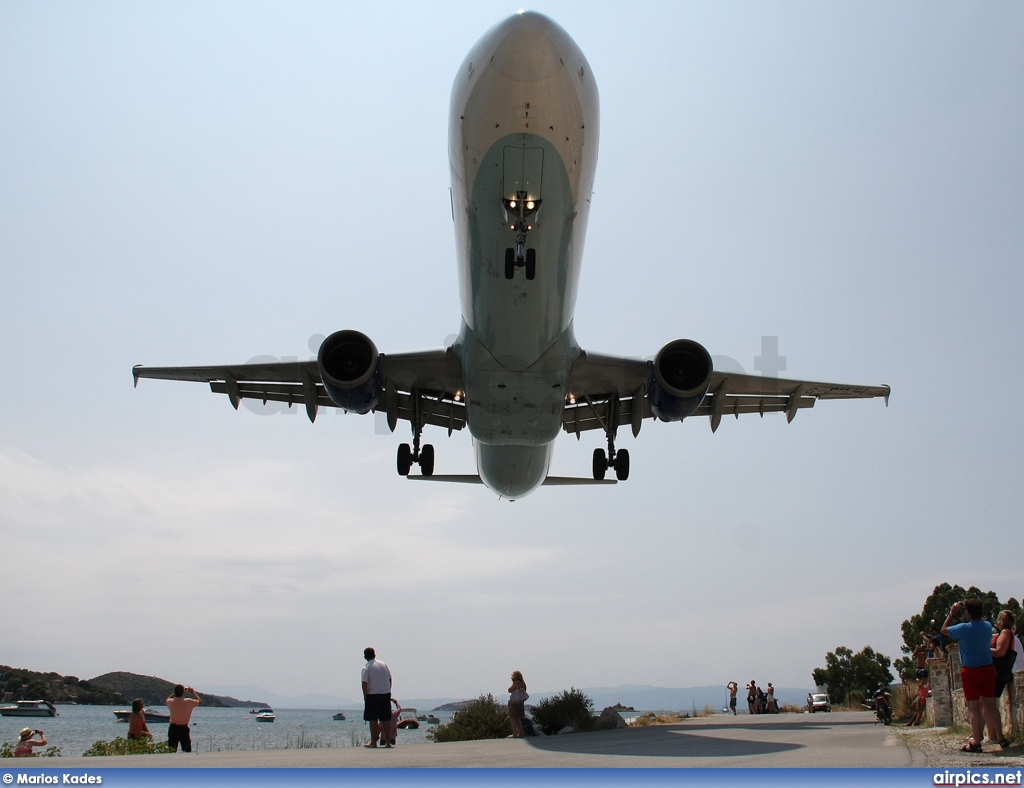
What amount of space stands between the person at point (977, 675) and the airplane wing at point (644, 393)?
910 cm

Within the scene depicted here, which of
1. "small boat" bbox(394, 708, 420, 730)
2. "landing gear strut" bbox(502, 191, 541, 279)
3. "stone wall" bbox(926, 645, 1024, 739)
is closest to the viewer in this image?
"stone wall" bbox(926, 645, 1024, 739)

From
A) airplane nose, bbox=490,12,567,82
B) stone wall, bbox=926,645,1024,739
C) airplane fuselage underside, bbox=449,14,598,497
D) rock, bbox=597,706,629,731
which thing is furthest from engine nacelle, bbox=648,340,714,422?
rock, bbox=597,706,629,731

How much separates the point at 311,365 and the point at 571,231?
7.24 m

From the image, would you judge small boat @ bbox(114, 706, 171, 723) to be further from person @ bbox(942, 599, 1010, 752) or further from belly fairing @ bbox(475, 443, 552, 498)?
person @ bbox(942, 599, 1010, 752)

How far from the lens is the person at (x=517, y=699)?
14523 millimetres

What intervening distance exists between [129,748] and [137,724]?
1.02 metres

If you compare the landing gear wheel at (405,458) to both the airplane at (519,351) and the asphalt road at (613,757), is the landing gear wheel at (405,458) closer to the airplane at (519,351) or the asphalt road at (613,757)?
the airplane at (519,351)

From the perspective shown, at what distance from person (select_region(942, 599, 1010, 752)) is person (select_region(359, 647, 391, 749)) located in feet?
23.6

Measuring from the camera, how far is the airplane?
12.2 meters

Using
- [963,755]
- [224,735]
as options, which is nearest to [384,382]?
[963,755]

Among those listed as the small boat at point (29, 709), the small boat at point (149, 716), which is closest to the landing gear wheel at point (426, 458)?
the small boat at point (149, 716)

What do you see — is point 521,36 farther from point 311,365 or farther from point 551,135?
point 311,365

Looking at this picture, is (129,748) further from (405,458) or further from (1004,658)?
(1004,658)

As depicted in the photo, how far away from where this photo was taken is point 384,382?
17828 mm
